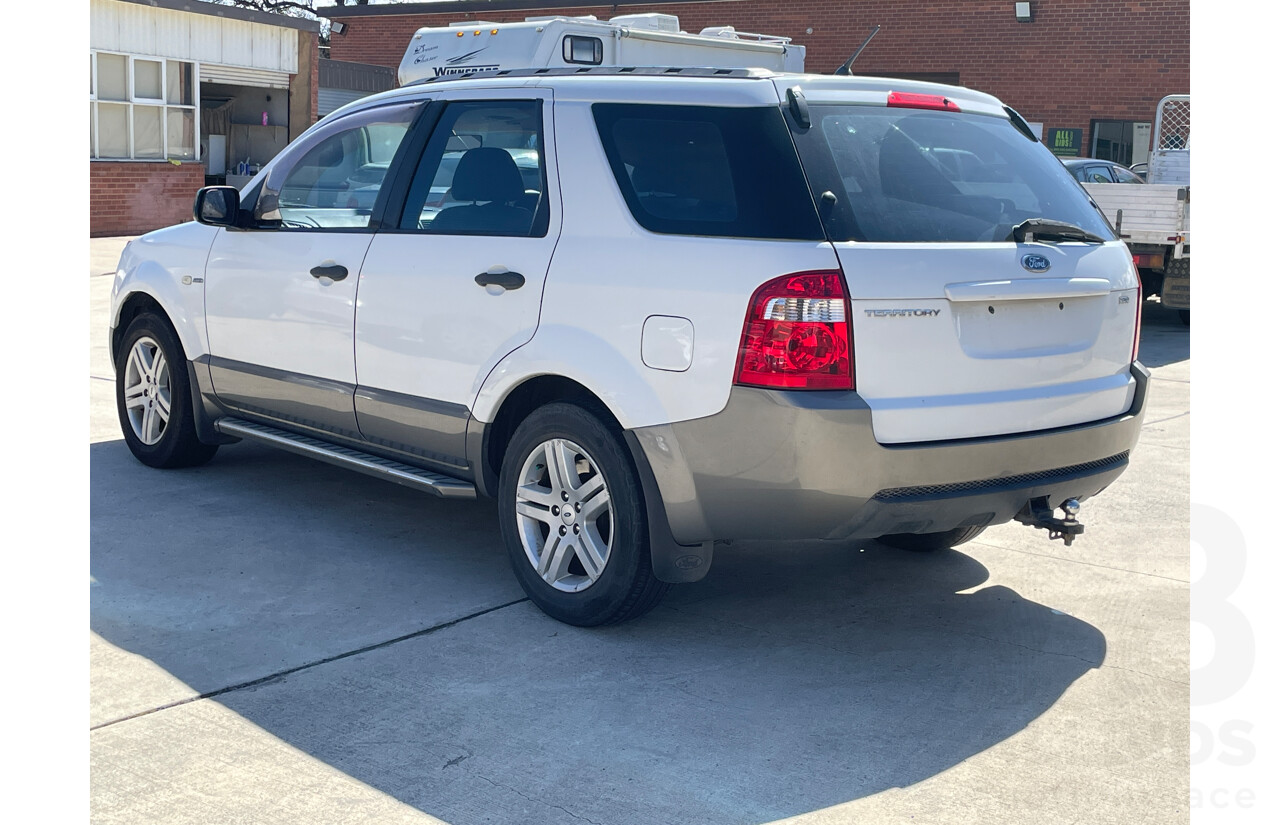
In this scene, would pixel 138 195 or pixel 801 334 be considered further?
pixel 138 195

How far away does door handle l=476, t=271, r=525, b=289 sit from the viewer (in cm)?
463

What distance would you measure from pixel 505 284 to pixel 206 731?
1.82m

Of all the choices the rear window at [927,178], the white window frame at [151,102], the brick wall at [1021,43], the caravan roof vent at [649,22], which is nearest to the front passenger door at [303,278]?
the rear window at [927,178]

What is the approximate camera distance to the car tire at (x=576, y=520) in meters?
4.38

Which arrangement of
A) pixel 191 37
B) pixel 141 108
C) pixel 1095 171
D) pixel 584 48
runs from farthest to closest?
pixel 191 37, pixel 141 108, pixel 1095 171, pixel 584 48

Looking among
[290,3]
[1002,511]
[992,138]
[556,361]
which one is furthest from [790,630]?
[290,3]

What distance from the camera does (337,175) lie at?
18.7ft

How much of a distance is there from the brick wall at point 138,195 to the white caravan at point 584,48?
457 inches

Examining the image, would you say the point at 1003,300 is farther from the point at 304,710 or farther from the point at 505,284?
the point at 304,710

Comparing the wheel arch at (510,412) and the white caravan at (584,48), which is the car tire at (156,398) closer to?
the wheel arch at (510,412)

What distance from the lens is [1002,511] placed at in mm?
4293

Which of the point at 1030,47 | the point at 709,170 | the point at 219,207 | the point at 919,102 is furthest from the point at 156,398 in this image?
the point at 1030,47

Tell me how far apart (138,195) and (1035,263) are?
20998 mm

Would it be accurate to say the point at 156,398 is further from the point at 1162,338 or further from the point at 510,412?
the point at 1162,338
